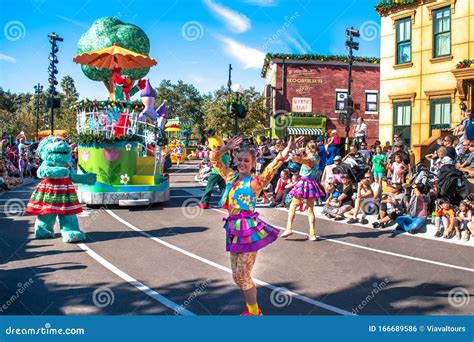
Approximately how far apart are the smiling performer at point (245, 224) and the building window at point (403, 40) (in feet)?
50.0

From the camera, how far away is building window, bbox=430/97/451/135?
55.0 ft

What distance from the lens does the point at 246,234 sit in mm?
4535

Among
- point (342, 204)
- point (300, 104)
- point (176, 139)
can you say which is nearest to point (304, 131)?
point (300, 104)

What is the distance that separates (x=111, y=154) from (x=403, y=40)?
495 inches

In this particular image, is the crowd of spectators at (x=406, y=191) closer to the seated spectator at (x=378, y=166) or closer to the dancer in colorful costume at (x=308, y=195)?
the seated spectator at (x=378, y=166)

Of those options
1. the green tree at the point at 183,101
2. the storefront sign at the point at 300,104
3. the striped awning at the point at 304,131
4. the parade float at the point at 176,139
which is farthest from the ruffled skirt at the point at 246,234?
the green tree at the point at 183,101

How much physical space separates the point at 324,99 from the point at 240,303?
1180 inches

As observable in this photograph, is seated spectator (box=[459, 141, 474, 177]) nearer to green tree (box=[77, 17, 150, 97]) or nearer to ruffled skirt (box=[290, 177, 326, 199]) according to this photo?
ruffled skirt (box=[290, 177, 326, 199])

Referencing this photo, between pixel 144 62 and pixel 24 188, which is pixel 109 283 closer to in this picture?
pixel 144 62

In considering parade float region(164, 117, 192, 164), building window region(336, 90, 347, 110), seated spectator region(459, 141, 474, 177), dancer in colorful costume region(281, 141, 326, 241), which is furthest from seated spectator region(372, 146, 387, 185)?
building window region(336, 90, 347, 110)

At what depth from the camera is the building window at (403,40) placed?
18031 millimetres

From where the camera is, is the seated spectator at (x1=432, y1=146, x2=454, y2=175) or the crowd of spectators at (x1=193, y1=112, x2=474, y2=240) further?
the seated spectator at (x1=432, y1=146, x2=454, y2=175)

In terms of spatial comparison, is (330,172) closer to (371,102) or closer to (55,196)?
(55,196)

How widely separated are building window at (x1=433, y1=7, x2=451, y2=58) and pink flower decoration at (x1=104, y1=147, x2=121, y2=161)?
40.3ft
